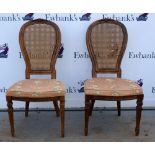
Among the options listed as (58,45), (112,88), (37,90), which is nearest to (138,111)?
(112,88)

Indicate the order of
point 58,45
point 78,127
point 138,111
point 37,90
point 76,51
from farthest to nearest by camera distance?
1. point 76,51
2. point 58,45
3. point 78,127
4. point 138,111
5. point 37,90

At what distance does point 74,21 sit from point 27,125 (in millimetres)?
1176

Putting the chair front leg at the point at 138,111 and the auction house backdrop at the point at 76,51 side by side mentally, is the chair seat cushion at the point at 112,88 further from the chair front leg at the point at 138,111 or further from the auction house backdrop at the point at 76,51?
the auction house backdrop at the point at 76,51

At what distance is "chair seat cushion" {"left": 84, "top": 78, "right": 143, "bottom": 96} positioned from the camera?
296 centimetres

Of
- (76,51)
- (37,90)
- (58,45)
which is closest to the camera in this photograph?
(37,90)

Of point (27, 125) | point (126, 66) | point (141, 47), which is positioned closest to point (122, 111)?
point (126, 66)

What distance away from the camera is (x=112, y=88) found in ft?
9.85

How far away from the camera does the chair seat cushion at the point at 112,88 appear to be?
9.70 ft

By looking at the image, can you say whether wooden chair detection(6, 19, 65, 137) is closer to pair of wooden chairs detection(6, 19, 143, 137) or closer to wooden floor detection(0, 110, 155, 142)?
pair of wooden chairs detection(6, 19, 143, 137)

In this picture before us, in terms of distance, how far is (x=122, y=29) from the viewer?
136 inches

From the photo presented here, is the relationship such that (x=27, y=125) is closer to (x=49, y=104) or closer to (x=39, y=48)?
(x=49, y=104)

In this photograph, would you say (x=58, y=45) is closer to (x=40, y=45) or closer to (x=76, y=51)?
(x=40, y=45)

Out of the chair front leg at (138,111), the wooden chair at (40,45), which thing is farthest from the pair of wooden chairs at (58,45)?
the chair front leg at (138,111)

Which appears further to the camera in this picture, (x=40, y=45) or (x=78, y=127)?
(x=40, y=45)
